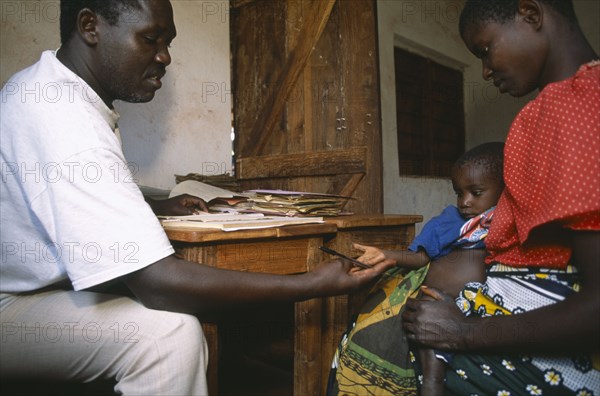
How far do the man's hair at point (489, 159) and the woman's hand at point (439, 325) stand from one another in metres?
0.70

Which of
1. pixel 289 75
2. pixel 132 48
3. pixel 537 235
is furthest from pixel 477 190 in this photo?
pixel 289 75

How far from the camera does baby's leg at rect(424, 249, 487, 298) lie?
1360 mm

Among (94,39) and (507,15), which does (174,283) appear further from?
(507,15)

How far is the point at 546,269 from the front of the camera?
985 millimetres

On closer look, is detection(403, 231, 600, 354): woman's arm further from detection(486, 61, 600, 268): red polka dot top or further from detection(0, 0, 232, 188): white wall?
detection(0, 0, 232, 188): white wall

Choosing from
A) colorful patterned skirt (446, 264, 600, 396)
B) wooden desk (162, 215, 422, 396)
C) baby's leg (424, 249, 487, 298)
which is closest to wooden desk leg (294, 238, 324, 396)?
wooden desk (162, 215, 422, 396)

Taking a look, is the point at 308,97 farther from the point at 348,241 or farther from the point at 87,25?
the point at 87,25

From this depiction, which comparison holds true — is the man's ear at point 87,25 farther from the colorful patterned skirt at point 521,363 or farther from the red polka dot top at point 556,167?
the colorful patterned skirt at point 521,363

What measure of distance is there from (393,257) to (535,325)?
0.68 meters

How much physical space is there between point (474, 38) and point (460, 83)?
15.4 ft

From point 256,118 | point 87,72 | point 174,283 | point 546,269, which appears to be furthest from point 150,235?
point 256,118

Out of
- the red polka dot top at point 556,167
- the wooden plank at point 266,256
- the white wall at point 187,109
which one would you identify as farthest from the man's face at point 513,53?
the white wall at point 187,109

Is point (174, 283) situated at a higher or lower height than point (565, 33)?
lower

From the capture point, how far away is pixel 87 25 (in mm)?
1234
